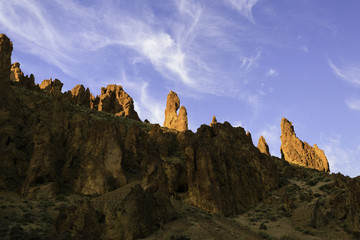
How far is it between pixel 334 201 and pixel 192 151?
1971 centimetres

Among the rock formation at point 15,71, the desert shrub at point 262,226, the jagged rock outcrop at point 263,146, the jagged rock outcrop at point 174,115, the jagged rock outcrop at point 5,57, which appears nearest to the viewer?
the desert shrub at point 262,226

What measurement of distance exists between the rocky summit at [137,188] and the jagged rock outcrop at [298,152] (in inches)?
1664

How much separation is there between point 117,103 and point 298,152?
65.2 metres

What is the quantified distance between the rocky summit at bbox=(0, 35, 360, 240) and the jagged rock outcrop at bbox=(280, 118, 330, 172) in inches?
1664

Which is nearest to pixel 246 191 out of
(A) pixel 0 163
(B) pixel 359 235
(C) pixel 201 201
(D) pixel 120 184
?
(C) pixel 201 201

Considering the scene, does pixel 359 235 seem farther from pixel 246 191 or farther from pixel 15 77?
pixel 15 77

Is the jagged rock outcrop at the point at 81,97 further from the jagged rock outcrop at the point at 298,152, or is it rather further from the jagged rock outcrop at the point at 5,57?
the jagged rock outcrop at the point at 298,152

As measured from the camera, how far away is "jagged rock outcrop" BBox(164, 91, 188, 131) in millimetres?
103113

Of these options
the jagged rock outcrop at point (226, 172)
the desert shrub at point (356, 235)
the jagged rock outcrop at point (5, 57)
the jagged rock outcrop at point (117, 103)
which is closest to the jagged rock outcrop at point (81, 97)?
the jagged rock outcrop at point (117, 103)

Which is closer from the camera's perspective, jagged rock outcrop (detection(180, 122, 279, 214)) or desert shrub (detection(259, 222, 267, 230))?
desert shrub (detection(259, 222, 267, 230))

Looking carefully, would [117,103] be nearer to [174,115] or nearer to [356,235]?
[174,115]

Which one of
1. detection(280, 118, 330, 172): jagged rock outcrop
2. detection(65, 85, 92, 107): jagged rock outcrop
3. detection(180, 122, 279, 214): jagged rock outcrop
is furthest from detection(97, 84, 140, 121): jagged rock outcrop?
detection(280, 118, 330, 172): jagged rock outcrop

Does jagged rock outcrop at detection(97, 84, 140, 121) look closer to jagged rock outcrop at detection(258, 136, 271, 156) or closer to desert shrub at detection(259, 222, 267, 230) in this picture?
jagged rock outcrop at detection(258, 136, 271, 156)

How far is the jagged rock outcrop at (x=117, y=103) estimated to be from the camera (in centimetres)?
10050
